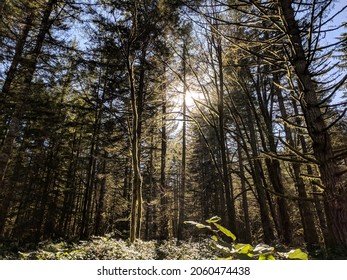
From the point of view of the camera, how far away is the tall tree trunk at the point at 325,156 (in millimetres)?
2594

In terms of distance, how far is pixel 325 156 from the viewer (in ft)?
9.18

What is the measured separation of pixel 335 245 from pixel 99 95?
14.8 m

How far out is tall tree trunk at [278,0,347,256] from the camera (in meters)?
2.59

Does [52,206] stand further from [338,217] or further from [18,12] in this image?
[338,217]

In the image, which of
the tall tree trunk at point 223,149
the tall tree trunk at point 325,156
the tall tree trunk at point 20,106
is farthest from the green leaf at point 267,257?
the tall tree trunk at point 20,106

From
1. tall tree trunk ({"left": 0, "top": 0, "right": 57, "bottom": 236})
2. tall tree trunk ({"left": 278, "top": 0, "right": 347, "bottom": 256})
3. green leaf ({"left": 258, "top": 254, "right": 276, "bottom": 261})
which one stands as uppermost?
tall tree trunk ({"left": 0, "top": 0, "right": 57, "bottom": 236})

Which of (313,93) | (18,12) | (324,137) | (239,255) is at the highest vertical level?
(18,12)

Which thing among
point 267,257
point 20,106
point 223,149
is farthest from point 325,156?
point 20,106

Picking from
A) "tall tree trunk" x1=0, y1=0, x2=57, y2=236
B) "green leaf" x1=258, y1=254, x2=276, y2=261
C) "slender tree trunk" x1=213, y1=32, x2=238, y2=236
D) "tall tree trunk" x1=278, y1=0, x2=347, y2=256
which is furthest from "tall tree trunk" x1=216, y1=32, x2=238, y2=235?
"tall tree trunk" x1=0, y1=0, x2=57, y2=236

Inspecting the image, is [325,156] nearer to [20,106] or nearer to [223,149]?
Result: [223,149]

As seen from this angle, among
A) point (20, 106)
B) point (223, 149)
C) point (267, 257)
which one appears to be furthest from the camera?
point (20, 106)

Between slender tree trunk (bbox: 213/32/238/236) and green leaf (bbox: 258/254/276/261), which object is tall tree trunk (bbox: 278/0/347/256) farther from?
slender tree trunk (bbox: 213/32/238/236)

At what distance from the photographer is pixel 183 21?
7969 millimetres
